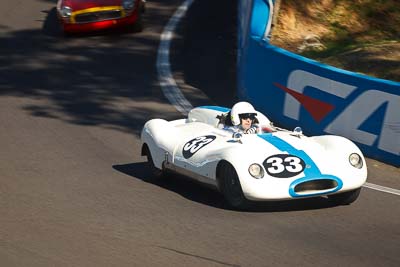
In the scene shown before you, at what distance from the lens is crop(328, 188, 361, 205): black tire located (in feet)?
35.1

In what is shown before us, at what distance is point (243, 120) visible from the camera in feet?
37.2

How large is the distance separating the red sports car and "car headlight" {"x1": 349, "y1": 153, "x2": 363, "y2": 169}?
1148cm

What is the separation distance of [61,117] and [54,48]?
540 centimetres

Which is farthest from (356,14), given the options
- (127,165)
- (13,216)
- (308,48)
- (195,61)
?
(13,216)

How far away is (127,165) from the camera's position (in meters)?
12.8

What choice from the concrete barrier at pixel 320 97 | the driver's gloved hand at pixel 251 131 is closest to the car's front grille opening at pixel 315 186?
the driver's gloved hand at pixel 251 131

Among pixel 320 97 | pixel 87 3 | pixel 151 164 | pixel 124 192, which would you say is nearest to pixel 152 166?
pixel 151 164

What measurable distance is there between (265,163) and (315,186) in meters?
0.60

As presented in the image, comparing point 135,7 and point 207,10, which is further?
point 207,10

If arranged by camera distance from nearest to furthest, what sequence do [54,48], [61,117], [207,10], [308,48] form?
[61,117], [308,48], [54,48], [207,10]

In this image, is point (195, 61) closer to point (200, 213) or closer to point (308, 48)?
point (308, 48)

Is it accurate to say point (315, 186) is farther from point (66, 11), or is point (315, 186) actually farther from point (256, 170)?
point (66, 11)

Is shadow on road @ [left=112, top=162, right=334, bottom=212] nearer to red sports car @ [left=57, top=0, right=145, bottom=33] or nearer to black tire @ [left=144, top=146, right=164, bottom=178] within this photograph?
black tire @ [left=144, top=146, right=164, bottom=178]

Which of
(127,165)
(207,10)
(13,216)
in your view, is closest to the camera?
(13,216)
